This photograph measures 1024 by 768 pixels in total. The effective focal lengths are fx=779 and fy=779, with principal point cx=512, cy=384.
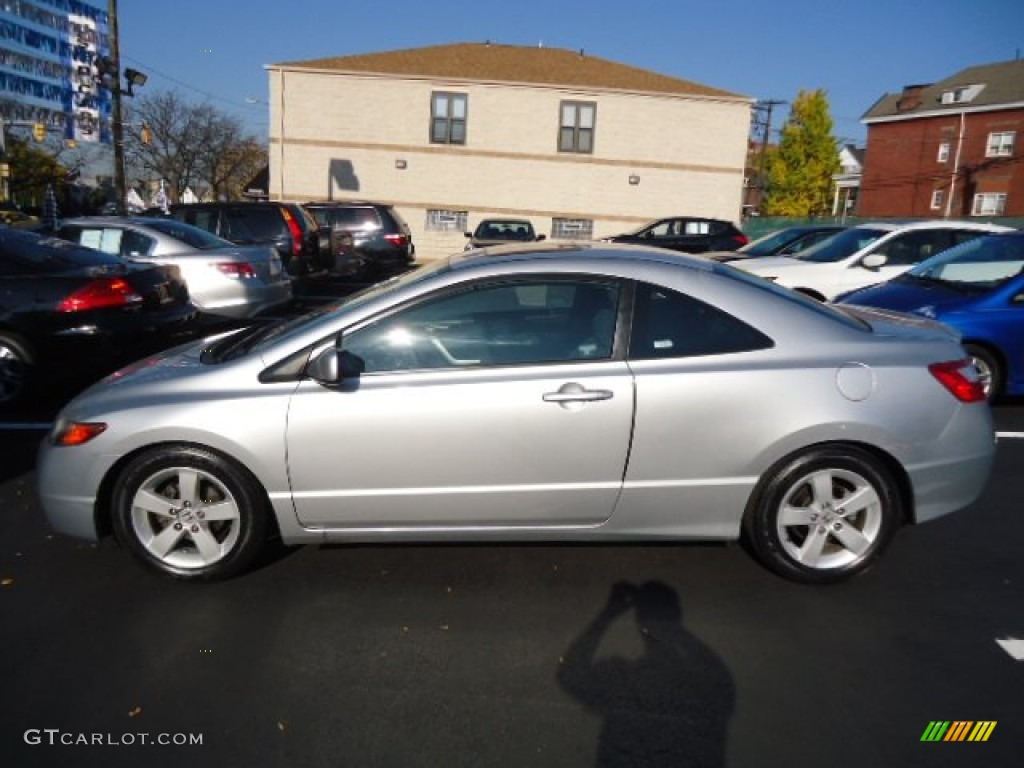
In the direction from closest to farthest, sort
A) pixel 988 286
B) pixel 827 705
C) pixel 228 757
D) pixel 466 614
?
pixel 228 757, pixel 827 705, pixel 466 614, pixel 988 286

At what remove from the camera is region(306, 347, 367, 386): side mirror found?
3.21 meters

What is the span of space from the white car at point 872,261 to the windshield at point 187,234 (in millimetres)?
6766

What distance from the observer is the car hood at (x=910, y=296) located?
677 centimetres

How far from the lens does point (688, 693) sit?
9.11 ft

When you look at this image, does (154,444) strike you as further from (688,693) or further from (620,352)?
(688,693)

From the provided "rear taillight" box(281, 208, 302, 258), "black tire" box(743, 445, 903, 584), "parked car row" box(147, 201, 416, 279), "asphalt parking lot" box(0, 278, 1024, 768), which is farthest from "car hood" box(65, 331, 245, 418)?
"rear taillight" box(281, 208, 302, 258)

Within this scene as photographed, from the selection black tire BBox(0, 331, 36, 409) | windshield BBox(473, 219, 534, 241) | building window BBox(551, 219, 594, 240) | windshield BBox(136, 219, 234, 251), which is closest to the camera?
black tire BBox(0, 331, 36, 409)

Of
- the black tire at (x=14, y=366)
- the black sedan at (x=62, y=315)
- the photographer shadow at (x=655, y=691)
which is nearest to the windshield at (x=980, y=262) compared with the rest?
the photographer shadow at (x=655, y=691)

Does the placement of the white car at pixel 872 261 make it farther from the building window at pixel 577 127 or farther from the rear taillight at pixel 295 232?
the building window at pixel 577 127

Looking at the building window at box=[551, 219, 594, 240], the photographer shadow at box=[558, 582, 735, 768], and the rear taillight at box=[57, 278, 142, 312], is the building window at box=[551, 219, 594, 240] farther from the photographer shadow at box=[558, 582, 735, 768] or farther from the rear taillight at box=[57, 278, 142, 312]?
the photographer shadow at box=[558, 582, 735, 768]

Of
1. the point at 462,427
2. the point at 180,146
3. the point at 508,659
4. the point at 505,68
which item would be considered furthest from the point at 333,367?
the point at 180,146

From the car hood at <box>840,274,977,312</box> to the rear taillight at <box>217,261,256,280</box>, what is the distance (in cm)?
642

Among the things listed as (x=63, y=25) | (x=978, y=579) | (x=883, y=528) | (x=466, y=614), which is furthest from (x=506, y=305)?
(x=63, y=25)

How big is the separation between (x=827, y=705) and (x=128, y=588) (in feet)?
9.61
